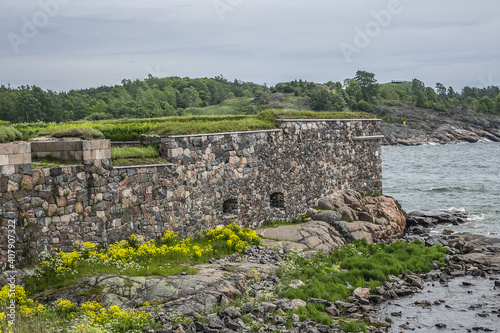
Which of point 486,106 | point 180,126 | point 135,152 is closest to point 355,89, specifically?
point 486,106

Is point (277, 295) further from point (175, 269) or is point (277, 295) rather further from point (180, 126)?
point (180, 126)

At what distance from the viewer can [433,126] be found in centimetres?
12450

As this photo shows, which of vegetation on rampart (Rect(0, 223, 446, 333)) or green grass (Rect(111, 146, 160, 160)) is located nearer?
vegetation on rampart (Rect(0, 223, 446, 333))

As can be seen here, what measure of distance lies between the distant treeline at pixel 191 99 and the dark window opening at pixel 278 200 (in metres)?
20.1

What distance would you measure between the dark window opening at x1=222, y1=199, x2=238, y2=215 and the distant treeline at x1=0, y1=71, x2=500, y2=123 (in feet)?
69.3

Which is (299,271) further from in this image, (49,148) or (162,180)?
(49,148)

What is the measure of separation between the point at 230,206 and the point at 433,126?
111 m

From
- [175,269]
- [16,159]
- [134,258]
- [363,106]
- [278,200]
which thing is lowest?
[175,269]

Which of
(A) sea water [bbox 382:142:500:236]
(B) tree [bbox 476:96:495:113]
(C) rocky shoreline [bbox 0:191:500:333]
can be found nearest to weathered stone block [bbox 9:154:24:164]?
(C) rocky shoreline [bbox 0:191:500:333]

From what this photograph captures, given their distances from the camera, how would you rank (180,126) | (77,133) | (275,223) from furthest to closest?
(275,223), (180,126), (77,133)

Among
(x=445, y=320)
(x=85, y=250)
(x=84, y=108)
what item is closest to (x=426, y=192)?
(x=84, y=108)

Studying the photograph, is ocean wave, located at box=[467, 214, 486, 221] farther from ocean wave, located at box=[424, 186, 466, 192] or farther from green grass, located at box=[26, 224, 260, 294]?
green grass, located at box=[26, 224, 260, 294]

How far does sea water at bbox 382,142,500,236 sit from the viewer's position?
1471 inches

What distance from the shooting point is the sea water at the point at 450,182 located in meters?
37.4
